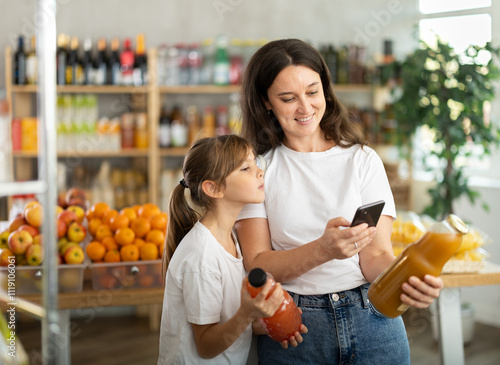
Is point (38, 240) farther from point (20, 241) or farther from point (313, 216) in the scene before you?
point (313, 216)

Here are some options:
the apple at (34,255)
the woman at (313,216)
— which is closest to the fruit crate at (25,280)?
the apple at (34,255)

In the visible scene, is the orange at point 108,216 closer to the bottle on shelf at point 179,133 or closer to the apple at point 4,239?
the apple at point 4,239

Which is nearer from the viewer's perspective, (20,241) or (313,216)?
(313,216)

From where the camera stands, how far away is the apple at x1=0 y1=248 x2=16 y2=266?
5.51 ft

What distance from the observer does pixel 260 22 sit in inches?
163

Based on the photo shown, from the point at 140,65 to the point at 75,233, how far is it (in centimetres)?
204

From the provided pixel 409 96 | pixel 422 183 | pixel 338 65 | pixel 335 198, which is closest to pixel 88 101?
pixel 338 65

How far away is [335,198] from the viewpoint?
1.34 m

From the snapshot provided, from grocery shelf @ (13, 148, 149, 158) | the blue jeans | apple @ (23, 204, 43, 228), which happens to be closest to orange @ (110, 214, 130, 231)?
apple @ (23, 204, 43, 228)

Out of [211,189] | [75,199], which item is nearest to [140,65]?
[75,199]

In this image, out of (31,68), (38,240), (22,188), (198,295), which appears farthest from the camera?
(31,68)

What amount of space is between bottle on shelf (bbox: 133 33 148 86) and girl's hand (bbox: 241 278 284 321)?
278cm

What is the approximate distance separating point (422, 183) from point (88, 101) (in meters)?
2.42

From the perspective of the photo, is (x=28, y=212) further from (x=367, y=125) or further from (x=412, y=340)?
(x=367, y=125)
